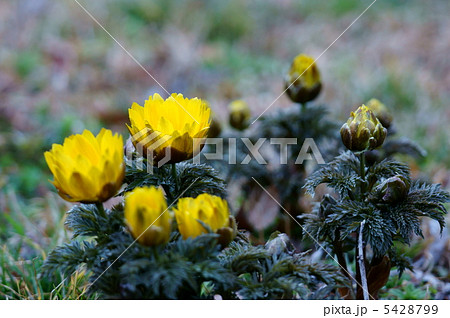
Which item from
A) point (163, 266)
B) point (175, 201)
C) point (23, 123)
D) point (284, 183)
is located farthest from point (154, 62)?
point (163, 266)

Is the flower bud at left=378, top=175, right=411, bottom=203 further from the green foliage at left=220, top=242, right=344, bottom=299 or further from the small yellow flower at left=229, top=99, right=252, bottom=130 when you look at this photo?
the small yellow flower at left=229, top=99, right=252, bottom=130

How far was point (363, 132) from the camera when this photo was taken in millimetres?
1409

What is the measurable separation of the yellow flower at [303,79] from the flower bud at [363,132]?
797 mm

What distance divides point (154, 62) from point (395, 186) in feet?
12.9

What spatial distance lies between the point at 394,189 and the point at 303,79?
977mm

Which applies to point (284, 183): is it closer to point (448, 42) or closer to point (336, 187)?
point (336, 187)

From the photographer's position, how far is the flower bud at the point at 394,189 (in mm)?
1332

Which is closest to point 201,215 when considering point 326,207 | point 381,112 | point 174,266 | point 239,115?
point 174,266

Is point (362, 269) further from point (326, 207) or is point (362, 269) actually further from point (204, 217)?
point (204, 217)

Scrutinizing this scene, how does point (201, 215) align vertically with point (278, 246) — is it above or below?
above

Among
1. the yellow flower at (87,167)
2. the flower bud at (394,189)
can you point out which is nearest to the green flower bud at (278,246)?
the flower bud at (394,189)

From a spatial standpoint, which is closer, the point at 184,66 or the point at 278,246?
the point at 278,246

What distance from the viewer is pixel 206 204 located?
46.5 inches

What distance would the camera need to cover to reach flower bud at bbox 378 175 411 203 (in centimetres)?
133
